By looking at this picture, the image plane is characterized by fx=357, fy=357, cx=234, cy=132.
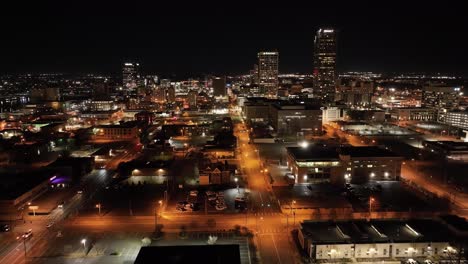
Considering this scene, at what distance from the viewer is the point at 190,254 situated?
11305 millimetres

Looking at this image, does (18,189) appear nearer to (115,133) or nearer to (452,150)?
(115,133)

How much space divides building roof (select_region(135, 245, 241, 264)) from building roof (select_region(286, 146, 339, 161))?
10.1m

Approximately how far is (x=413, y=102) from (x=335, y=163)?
1705 inches

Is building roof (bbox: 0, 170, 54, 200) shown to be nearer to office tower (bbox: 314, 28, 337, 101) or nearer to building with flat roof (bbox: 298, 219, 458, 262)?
building with flat roof (bbox: 298, 219, 458, 262)

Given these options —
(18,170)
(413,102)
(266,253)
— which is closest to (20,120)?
(18,170)

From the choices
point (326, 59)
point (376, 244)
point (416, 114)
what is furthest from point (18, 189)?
point (326, 59)

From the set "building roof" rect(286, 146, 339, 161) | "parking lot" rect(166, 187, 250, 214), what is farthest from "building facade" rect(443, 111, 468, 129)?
"parking lot" rect(166, 187, 250, 214)

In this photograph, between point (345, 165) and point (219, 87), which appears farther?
point (219, 87)

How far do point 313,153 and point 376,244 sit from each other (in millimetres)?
9530

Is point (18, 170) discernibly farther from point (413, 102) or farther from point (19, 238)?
point (413, 102)

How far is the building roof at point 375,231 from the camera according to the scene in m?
12.5

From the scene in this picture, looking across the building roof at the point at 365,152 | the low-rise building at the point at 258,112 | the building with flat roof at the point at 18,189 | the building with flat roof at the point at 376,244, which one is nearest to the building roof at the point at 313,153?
the building roof at the point at 365,152

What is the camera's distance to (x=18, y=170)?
2341 cm

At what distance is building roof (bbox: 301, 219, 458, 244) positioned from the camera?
41.2 feet
